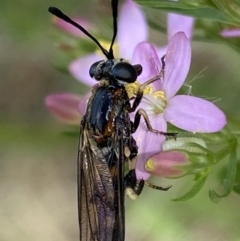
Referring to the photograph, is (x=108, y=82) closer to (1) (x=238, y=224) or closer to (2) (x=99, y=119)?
(2) (x=99, y=119)

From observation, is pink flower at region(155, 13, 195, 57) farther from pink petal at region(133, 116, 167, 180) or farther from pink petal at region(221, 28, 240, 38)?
pink petal at region(133, 116, 167, 180)

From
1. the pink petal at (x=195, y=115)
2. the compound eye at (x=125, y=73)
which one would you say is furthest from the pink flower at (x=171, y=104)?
the compound eye at (x=125, y=73)

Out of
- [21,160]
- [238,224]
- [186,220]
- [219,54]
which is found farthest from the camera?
[21,160]

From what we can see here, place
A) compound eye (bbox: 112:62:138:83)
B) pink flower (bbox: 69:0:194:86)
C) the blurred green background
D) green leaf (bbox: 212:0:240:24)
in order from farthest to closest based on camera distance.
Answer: the blurred green background
pink flower (bbox: 69:0:194:86)
compound eye (bbox: 112:62:138:83)
green leaf (bbox: 212:0:240:24)

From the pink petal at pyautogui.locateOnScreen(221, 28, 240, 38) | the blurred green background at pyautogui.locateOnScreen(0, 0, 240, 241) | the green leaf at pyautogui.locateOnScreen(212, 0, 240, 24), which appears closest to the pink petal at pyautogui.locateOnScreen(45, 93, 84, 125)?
the pink petal at pyautogui.locateOnScreen(221, 28, 240, 38)

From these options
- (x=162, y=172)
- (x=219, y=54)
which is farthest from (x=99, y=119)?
(x=219, y=54)

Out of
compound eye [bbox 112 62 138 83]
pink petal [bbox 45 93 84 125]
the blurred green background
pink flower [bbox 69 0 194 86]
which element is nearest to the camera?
compound eye [bbox 112 62 138 83]

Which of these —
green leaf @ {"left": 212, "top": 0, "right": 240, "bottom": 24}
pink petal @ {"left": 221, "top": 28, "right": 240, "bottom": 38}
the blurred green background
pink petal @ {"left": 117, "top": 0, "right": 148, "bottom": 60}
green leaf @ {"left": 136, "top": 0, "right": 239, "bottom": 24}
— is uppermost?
green leaf @ {"left": 212, "top": 0, "right": 240, "bottom": 24}
